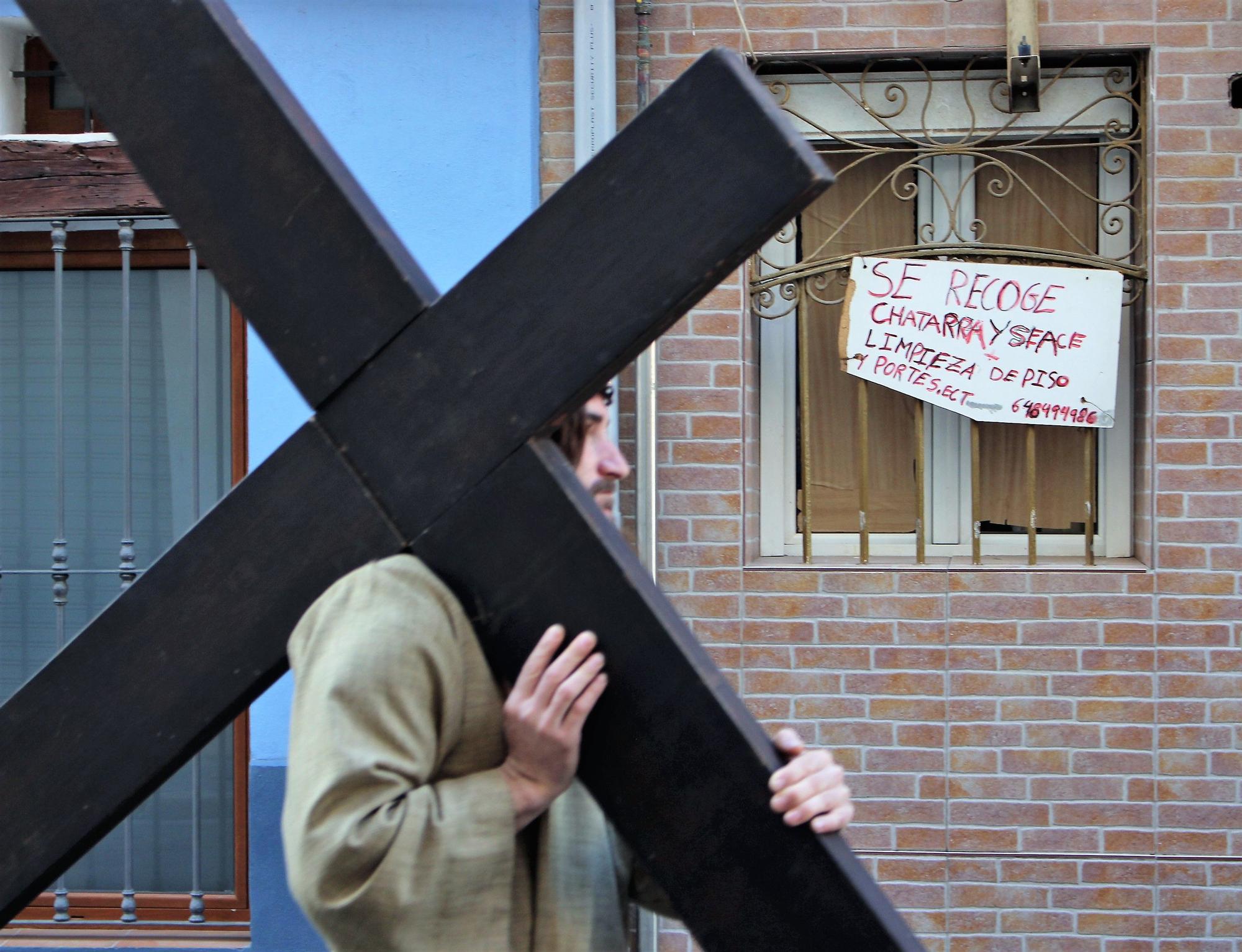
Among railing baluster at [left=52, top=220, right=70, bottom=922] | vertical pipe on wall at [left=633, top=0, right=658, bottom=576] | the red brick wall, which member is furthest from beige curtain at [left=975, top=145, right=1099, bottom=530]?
railing baluster at [left=52, top=220, right=70, bottom=922]

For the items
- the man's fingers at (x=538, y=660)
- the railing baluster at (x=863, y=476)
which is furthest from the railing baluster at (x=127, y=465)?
the man's fingers at (x=538, y=660)

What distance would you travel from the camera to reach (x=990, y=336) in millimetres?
4219

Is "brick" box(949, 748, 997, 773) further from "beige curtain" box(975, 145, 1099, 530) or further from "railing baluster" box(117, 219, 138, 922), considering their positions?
"railing baluster" box(117, 219, 138, 922)

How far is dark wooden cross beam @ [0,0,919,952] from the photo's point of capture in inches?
33.3

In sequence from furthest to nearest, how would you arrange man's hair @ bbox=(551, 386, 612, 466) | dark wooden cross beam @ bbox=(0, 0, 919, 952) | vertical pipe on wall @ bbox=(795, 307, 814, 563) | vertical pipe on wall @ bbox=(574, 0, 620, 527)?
vertical pipe on wall @ bbox=(795, 307, 814, 563), vertical pipe on wall @ bbox=(574, 0, 620, 527), man's hair @ bbox=(551, 386, 612, 466), dark wooden cross beam @ bbox=(0, 0, 919, 952)

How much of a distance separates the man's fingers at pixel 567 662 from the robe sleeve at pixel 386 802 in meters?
0.11

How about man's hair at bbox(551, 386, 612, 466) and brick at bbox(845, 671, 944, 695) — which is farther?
brick at bbox(845, 671, 944, 695)

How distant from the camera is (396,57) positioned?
13.8 ft

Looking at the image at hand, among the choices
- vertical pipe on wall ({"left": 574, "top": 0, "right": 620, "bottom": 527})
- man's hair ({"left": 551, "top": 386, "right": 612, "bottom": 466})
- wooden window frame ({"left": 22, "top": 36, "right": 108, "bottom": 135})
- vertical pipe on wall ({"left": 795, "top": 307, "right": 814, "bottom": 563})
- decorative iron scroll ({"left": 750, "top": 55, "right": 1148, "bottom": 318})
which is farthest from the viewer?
wooden window frame ({"left": 22, "top": 36, "right": 108, "bottom": 135})

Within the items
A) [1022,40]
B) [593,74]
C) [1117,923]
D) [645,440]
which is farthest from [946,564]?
[593,74]

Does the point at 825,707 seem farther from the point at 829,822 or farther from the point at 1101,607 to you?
the point at 829,822

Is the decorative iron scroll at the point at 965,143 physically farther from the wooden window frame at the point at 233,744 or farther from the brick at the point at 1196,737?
the wooden window frame at the point at 233,744

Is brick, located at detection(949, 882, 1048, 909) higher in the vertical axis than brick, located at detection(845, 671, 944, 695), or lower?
lower

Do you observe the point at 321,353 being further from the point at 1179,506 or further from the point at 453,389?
the point at 1179,506
